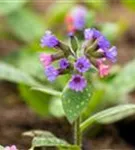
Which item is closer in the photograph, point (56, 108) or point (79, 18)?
point (56, 108)

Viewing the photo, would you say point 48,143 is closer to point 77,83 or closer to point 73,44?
point 77,83

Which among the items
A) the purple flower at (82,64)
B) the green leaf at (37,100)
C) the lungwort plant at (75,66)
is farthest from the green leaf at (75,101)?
the green leaf at (37,100)

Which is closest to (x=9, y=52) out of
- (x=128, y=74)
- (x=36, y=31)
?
(x=36, y=31)

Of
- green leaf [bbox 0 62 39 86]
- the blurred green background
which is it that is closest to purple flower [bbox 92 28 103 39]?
the blurred green background

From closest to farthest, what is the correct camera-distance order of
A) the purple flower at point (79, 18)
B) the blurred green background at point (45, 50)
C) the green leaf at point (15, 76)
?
the green leaf at point (15, 76) < the blurred green background at point (45, 50) < the purple flower at point (79, 18)

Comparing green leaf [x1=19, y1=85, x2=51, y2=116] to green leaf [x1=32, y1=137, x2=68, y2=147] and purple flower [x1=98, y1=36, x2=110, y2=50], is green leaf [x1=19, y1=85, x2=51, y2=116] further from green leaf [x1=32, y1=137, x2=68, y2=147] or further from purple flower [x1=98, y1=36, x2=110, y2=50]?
purple flower [x1=98, y1=36, x2=110, y2=50]

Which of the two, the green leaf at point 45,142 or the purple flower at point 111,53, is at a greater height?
the purple flower at point 111,53

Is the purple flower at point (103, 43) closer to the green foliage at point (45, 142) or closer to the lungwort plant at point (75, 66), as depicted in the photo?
the lungwort plant at point (75, 66)

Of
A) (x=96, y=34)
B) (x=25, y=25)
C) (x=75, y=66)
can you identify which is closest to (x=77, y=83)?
(x=75, y=66)
